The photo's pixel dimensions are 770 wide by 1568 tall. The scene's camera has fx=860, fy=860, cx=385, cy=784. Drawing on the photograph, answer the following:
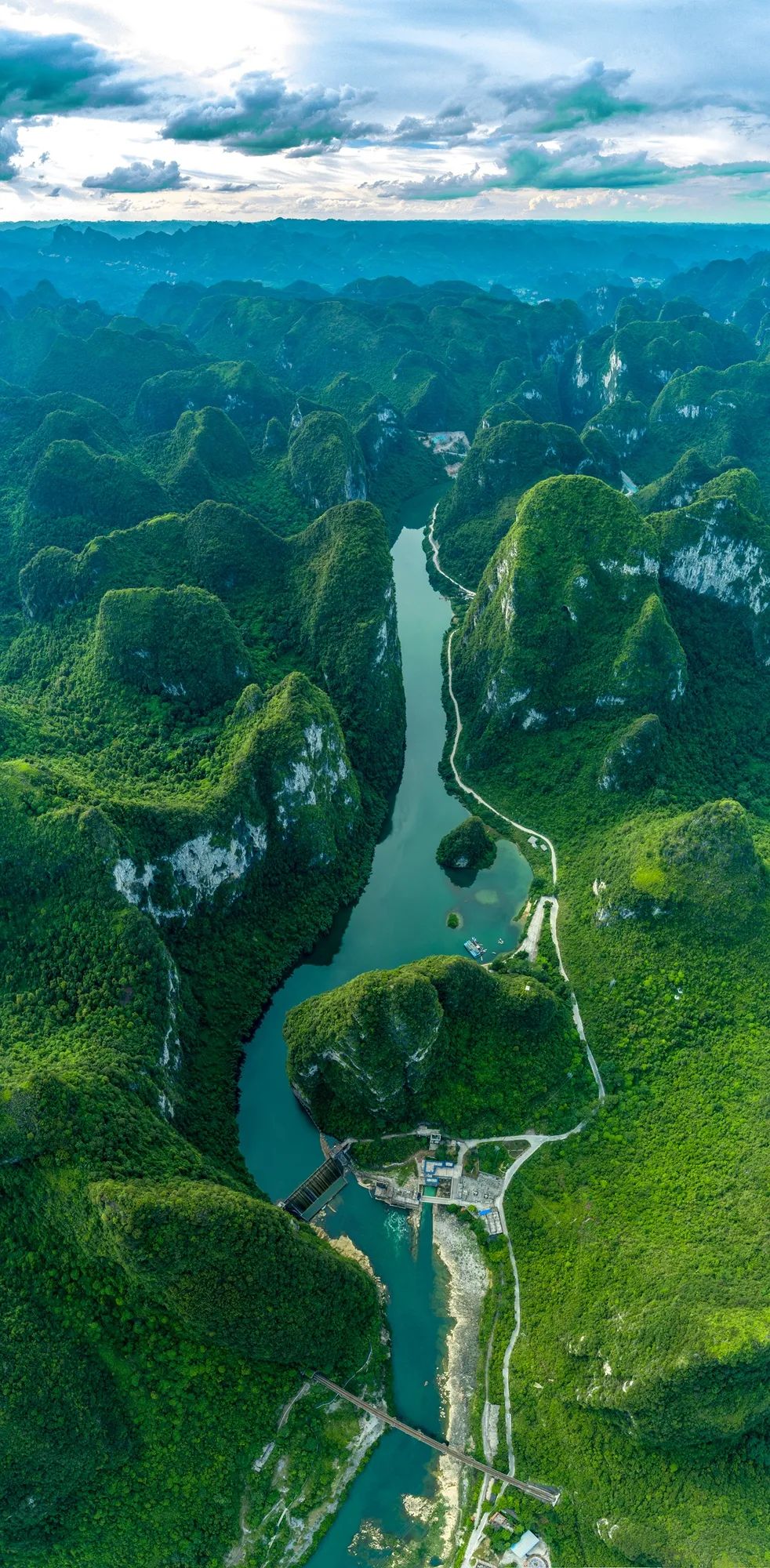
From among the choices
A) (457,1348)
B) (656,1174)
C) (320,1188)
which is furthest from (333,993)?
(656,1174)

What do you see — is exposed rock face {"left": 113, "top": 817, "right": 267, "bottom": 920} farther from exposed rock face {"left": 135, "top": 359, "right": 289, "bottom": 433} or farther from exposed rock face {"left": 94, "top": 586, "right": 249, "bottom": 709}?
exposed rock face {"left": 135, "top": 359, "right": 289, "bottom": 433}

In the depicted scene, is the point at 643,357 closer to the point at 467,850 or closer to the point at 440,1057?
the point at 467,850

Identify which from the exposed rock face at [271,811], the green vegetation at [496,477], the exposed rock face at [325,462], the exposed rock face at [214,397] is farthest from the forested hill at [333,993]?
the exposed rock face at [214,397]

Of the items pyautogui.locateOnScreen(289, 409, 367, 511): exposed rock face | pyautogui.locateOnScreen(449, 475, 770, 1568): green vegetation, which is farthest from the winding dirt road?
pyautogui.locateOnScreen(289, 409, 367, 511): exposed rock face

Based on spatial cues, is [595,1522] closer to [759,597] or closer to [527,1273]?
[527,1273]

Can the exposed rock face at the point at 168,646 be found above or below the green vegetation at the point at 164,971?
above

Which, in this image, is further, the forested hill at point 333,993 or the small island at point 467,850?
the small island at point 467,850

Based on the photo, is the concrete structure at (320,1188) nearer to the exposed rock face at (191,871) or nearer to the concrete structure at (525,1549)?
the concrete structure at (525,1549)
